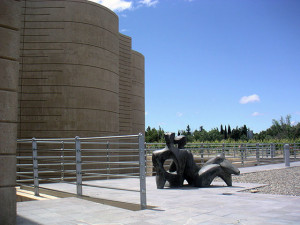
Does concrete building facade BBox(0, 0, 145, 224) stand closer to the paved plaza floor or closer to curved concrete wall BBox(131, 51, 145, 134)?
curved concrete wall BBox(131, 51, 145, 134)

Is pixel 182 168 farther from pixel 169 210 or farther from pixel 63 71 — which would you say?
pixel 63 71

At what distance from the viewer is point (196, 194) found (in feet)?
24.6

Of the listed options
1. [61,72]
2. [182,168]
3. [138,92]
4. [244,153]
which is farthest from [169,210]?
[138,92]

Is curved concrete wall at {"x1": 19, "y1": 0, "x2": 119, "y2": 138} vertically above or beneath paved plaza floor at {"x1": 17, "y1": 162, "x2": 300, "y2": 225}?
above

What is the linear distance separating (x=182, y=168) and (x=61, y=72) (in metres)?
10.9

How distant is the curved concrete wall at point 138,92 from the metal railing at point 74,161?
269 cm

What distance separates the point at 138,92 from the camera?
28.4m

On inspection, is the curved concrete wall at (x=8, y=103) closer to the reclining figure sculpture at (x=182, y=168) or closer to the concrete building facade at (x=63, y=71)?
the reclining figure sculpture at (x=182, y=168)

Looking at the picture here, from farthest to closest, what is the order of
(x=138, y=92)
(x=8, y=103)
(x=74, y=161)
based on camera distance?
(x=138, y=92) → (x=74, y=161) → (x=8, y=103)

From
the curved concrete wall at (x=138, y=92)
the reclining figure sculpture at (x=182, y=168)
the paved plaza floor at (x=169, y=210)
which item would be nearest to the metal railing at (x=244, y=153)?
the reclining figure sculpture at (x=182, y=168)

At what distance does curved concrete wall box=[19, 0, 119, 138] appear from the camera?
17.1 meters

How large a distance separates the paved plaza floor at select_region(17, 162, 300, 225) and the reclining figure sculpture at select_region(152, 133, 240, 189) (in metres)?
1.39

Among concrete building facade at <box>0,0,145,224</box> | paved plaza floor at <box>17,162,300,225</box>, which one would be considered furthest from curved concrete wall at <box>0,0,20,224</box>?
concrete building facade at <box>0,0,145,224</box>

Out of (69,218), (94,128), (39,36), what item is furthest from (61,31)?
(69,218)
